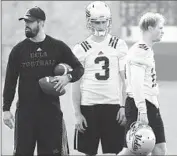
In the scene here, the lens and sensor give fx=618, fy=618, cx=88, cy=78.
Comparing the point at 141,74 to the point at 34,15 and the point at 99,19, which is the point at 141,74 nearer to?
the point at 99,19

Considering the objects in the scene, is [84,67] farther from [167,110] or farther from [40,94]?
[167,110]

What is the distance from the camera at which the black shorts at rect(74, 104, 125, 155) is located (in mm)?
5391

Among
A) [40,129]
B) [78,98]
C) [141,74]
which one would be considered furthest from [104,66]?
→ [40,129]

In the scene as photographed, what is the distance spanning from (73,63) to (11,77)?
514 mm

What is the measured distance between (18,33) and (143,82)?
496 inches

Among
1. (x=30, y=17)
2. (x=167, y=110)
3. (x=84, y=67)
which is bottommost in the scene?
(x=167, y=110)

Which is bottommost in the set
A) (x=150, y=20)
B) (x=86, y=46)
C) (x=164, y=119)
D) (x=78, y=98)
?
(x=164, y=119)

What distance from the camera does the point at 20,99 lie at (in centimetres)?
499

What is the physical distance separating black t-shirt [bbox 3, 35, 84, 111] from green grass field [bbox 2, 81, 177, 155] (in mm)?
2263

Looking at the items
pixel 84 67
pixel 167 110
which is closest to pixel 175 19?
pixel 167 110

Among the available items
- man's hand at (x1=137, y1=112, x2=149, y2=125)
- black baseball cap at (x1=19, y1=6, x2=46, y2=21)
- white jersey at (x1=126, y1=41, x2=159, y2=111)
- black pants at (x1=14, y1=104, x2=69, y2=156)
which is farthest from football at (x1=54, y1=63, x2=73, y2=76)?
man's hand at (x1=137, y1=112, x2=149, y2=125)

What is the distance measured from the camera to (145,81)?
5.06m

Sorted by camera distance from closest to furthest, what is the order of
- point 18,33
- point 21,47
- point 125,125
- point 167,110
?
point 21,47
point 125,125
point 167,110
point 18,33

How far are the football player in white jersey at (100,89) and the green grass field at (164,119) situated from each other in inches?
66.3
